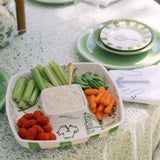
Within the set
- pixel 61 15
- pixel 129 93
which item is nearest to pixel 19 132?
pixel 129 93

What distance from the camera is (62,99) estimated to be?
94 cm

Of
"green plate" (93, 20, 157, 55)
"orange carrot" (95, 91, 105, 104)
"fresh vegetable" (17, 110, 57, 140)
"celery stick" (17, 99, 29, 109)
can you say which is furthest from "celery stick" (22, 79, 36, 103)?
"green plate" (93, 20, 157, 55)

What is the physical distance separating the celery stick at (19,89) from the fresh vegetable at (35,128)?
0.40 ft

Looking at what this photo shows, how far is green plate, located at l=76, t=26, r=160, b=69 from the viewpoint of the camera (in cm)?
121

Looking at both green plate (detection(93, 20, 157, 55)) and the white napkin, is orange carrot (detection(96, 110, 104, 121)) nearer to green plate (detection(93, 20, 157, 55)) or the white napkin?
the white napkin

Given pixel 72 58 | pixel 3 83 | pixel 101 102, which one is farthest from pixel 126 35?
pixel 3 83

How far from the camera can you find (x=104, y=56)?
1.26m

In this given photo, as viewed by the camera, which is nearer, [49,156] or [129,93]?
[49,156]

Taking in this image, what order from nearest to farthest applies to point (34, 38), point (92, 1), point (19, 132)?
point (19, 132), point (34, 38), point (92, 1)

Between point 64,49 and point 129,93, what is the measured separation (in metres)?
0.42

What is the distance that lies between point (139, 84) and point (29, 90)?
40 centimetres

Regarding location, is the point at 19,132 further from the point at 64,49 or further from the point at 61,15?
the point at 61,15

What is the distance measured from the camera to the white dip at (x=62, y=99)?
92 centimetres

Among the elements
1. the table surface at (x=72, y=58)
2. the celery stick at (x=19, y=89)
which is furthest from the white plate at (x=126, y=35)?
the celery stick at (x=19, y=89)
